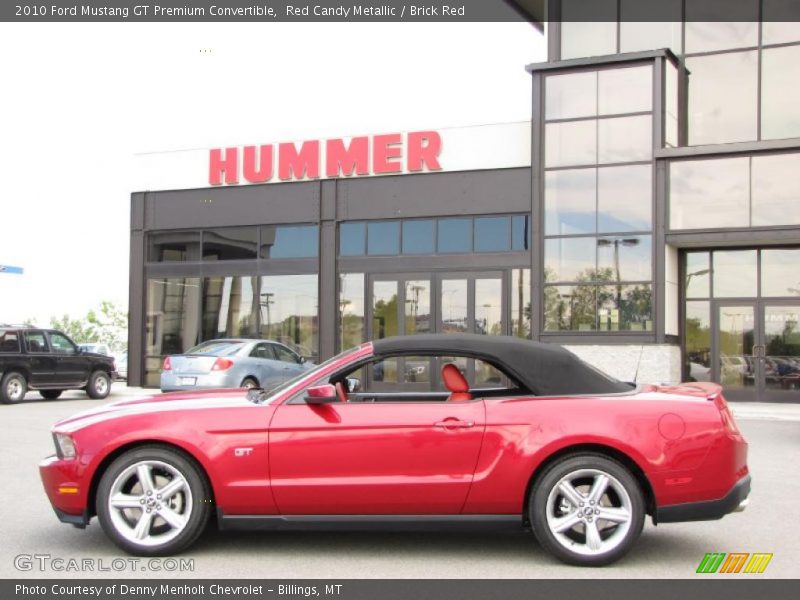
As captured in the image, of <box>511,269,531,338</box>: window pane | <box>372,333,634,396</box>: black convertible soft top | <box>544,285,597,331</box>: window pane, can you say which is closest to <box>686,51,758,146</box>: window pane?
<box>544,285,597,331</box>: window pane

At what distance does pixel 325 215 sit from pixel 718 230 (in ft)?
31.7

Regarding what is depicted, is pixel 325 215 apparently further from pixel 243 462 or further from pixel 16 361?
pixel 243 462

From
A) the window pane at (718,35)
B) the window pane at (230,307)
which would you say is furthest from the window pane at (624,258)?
the window pane at (230,307)

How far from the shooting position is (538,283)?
21547mm

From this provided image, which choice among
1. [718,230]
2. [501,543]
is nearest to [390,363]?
[718,230]

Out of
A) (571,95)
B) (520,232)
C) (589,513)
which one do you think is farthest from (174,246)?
(589,513)

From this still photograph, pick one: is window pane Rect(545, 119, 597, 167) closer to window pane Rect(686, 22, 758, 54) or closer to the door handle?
window pane Rect(686, 22, 758, 54)

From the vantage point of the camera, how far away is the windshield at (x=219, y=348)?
61.2 ft

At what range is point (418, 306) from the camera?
23.2 m

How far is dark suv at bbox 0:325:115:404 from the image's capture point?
2044cm

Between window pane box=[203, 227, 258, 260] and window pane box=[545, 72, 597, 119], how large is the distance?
8.49 metres

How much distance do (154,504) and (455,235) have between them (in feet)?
57.6

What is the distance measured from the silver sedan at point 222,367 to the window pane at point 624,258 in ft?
24.9

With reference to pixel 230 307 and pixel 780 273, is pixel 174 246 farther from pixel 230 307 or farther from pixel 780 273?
pixel 780 273
